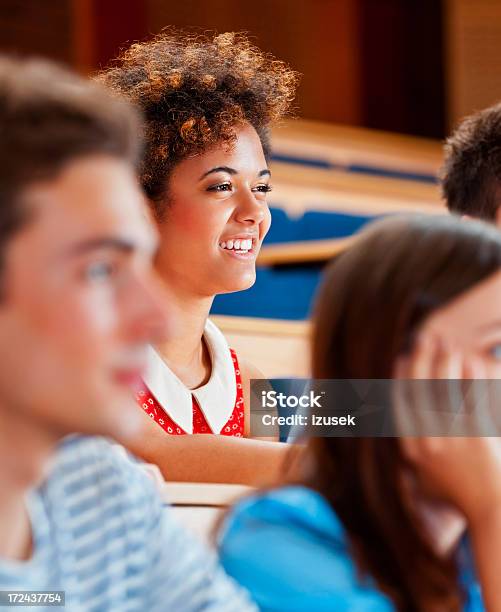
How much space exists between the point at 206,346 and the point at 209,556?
91cm

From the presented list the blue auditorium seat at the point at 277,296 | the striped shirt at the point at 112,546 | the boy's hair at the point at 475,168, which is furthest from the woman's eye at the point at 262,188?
the blue auditorium seat at the point at 277,296

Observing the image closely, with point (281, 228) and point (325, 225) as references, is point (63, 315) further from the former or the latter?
point (325, 225)

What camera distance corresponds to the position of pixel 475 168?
174cm

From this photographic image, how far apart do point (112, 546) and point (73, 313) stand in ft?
0.62

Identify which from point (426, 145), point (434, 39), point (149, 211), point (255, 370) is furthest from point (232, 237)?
point (434, 39)

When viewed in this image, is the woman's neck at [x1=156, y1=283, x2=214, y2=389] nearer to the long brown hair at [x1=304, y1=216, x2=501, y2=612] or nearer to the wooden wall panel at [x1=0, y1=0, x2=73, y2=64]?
the long brown hair at [x1=304, y1=216, x2=501, y2=612]

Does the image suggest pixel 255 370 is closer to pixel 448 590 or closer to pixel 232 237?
pixel 232 237

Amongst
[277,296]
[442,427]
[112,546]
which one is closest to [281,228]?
[277,296]

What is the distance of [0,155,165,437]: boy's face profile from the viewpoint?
0.59m

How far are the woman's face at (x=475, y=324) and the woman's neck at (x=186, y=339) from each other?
0.80m

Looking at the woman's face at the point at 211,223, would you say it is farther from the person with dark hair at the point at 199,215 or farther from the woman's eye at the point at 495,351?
the woman's eye at the point at 495,351

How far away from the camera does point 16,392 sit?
593mm

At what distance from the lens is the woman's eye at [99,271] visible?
24.0 inches

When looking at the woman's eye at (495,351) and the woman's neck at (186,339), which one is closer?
the woman's eye at (495,351)
